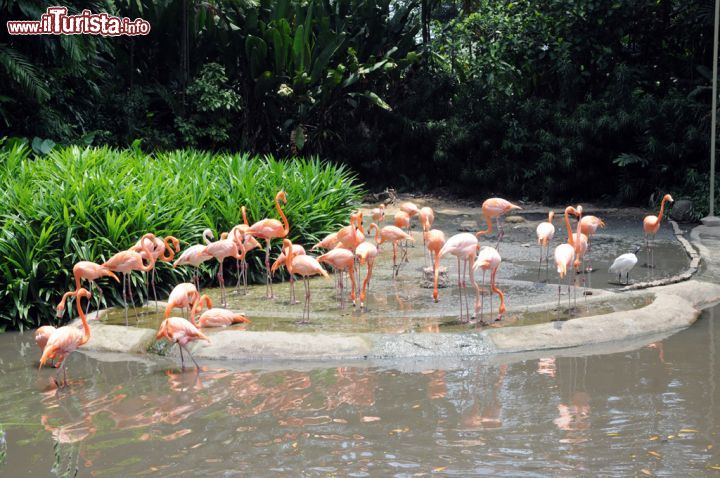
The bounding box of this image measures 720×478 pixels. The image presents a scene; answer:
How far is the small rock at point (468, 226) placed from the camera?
13.2 meters

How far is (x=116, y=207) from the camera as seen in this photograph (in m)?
8.30

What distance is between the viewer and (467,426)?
4805 mm

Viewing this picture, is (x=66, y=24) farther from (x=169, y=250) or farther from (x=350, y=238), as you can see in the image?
(x=350, y=238)

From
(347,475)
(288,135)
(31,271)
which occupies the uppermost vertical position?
(288,135)

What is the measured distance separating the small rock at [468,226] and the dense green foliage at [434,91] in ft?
12.4

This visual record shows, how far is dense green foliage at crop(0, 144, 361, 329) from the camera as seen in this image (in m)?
7.71

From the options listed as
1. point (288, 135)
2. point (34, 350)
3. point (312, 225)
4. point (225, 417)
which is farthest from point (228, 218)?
point (288, 135)

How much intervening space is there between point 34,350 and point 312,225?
4008 millimetres

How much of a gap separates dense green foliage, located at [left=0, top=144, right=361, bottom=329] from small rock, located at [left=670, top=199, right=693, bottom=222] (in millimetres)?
6294

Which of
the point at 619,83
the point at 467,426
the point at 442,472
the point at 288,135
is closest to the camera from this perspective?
the point at 442,472

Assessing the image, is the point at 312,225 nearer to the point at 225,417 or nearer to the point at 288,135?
the point at 225,417

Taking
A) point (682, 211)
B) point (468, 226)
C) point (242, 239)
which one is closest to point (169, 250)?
point (242, 239)

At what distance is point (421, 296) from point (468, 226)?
5348mm

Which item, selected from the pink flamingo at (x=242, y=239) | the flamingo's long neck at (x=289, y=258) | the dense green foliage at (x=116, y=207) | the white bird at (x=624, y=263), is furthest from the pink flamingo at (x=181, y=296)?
the white bird at (x=624, y=263)
